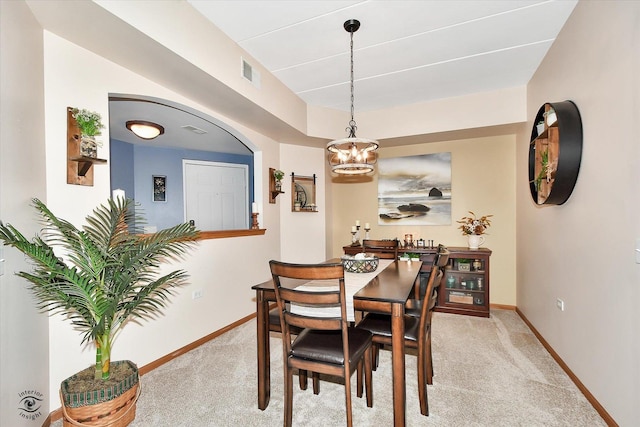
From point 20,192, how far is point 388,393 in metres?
2.63

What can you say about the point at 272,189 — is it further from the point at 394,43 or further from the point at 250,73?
the point at 394,43

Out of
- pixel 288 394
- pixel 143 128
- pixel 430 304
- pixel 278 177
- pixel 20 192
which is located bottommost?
pixel 288 394

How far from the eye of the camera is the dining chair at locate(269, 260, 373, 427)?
1533 millimetres

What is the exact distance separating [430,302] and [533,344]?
1.86 metres

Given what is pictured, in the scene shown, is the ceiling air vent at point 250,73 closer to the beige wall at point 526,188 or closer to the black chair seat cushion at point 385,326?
the beige wall at point 526,188

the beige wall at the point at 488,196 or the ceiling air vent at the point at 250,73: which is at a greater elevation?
the ceiling air vent at the point at 250,73

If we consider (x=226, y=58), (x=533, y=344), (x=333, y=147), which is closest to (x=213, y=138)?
(x=226, y=58)

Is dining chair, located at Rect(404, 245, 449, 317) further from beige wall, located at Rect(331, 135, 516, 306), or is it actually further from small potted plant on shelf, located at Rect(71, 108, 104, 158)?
small potted plant on shelf, located at Rect(71, 108, 104, 158)

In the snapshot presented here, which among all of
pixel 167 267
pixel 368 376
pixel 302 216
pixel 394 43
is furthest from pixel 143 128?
pixel 368 376

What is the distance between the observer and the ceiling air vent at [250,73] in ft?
9.23

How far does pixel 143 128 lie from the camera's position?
3496 millimetres

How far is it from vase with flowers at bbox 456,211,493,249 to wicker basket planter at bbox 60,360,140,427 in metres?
4.05

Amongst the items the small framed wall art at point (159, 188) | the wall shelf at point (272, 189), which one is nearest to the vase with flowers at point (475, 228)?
the wall shelf at point (272, 189)

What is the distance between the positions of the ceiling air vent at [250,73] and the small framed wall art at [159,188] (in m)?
3.02
